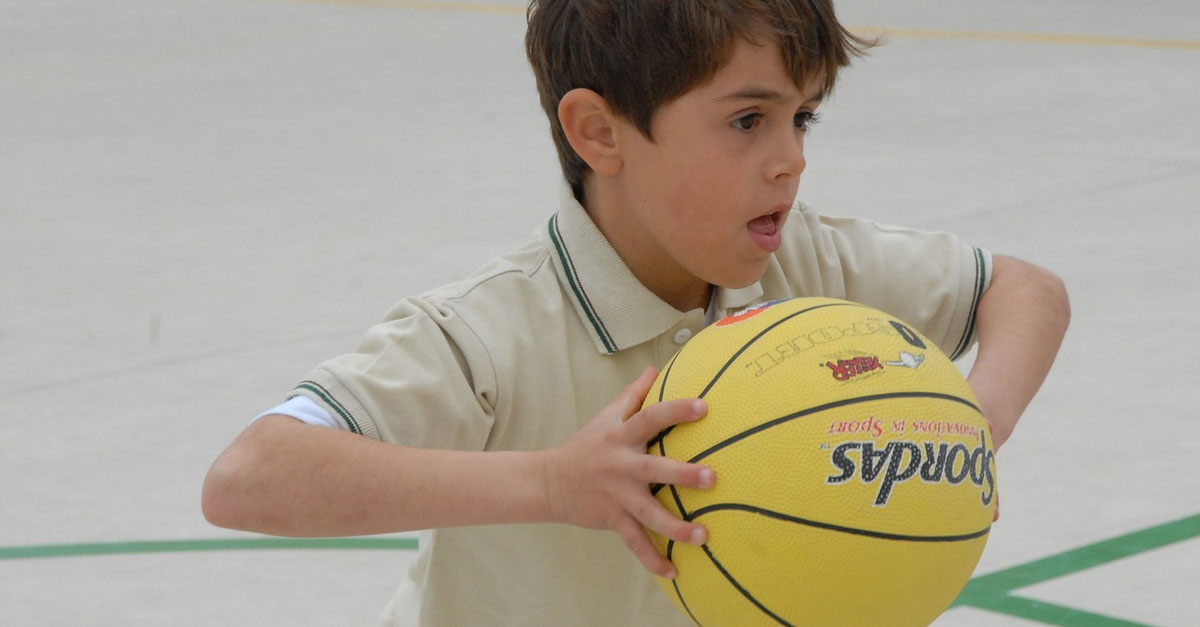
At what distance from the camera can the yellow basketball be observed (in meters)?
1.53

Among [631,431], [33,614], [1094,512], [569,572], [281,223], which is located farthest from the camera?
[281,223]

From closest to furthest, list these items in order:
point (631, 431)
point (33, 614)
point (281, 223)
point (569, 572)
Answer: point (631, 431), point (569, 572), point (33, 614), point (281, 223)

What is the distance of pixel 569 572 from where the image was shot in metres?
1.92

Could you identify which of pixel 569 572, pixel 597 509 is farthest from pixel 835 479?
pixel 569 572

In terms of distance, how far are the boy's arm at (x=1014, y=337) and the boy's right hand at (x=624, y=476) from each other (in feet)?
1.48

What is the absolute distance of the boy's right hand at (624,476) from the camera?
1493 millimetres

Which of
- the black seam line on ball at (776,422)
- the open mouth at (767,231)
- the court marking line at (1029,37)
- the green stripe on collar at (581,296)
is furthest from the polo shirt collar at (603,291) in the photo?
the court marking line at (1029,37)

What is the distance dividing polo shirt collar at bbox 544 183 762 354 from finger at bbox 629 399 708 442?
367 millimetres

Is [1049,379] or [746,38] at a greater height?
[746,38]

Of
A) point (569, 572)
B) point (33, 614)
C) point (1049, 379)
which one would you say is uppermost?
point (569, 572)

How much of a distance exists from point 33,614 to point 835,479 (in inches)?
75.6

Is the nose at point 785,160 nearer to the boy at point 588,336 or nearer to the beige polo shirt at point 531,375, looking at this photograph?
the boy at point 588,336

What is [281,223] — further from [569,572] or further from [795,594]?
[795,594]

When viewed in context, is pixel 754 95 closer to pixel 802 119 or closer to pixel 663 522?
pixel 802 119
